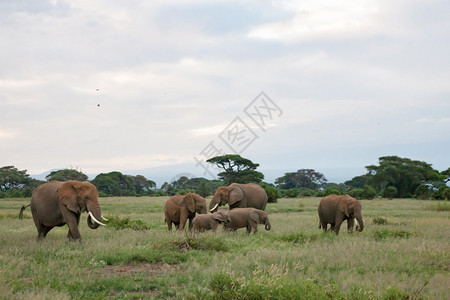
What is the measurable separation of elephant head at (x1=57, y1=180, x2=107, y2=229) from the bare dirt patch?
2598mm

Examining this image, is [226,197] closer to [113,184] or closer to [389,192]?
[389,192]

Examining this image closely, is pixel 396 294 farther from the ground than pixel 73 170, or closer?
closer

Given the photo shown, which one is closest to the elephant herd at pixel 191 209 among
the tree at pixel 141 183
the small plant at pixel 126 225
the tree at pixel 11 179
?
the small plant at pixel 126 225

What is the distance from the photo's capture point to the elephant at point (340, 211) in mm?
14305

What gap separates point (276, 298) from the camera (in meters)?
6.55

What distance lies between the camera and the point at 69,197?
11812 millimetres

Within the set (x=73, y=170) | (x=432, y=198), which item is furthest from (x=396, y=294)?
(x=73, y=170)

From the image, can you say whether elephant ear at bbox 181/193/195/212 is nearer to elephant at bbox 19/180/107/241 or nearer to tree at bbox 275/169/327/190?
elephant at bbox 19/180/107/241

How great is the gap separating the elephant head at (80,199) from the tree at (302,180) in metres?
80.2

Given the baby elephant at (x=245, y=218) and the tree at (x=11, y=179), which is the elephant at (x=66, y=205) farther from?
the tree at (x=11, y=179)

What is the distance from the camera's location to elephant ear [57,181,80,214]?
461 inches

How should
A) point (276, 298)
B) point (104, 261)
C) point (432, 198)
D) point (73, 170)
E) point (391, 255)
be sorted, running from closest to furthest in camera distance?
point (276, 298), point (104, 261), point (391, 255), point (432, 198), point (73, 170)

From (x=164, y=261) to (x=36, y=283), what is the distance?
2939 millimetres

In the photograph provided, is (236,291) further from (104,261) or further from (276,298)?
(104,261)
